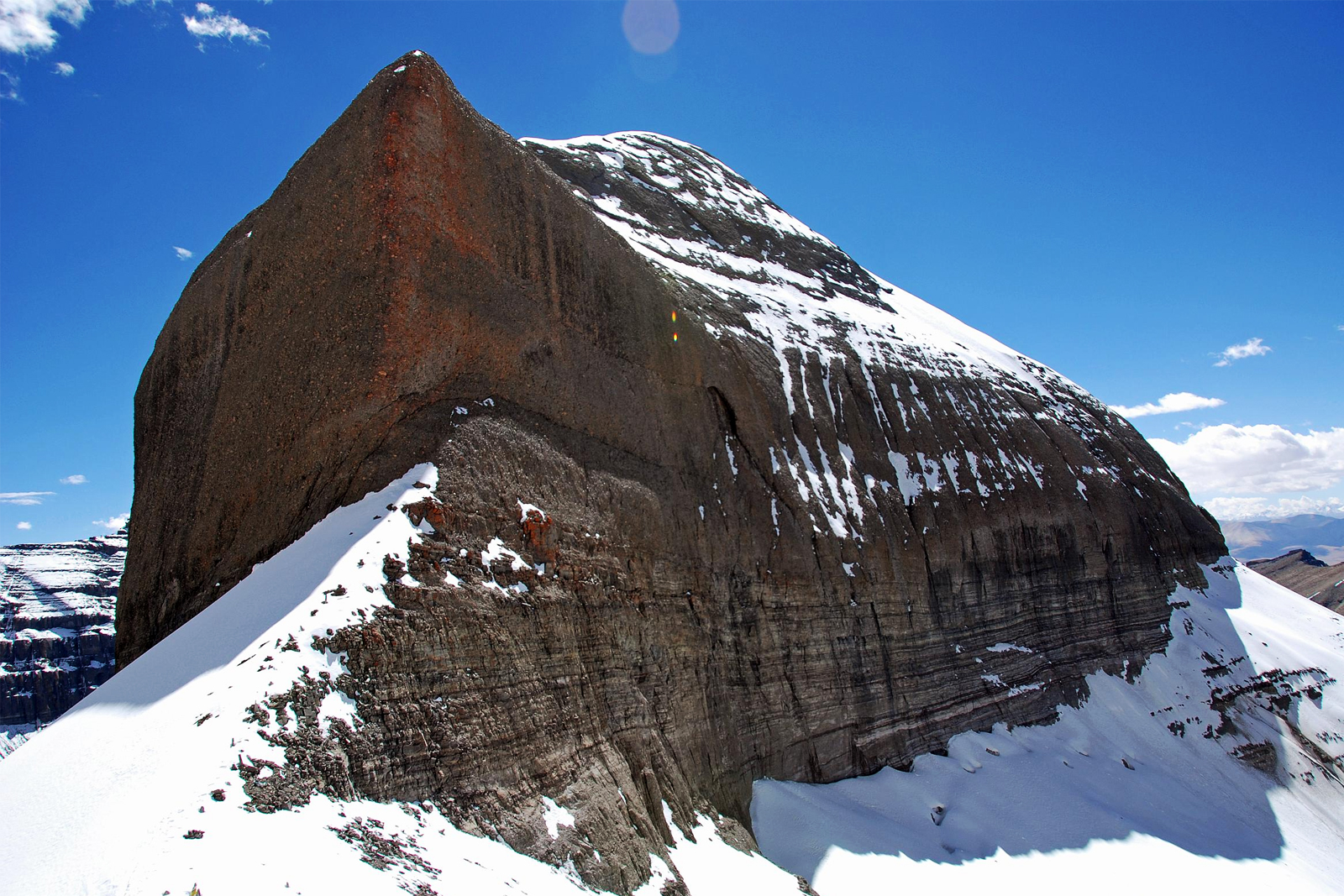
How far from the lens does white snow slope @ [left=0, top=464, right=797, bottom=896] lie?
563 cm

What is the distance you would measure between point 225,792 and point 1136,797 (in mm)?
25258

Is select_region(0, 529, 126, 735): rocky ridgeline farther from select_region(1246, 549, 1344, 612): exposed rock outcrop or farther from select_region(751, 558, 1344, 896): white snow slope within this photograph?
select_region(1246, 549, 1344, 612): exposed rock outcrop

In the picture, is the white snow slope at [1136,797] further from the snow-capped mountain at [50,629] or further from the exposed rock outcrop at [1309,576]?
the snow-capped mountain at [50,629]

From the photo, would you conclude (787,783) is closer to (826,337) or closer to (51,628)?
(826,337)

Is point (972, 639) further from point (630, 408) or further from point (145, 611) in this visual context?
point (145, 611)

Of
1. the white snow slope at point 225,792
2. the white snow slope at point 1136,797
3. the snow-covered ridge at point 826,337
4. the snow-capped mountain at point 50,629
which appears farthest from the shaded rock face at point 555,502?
the snow-capped mountain at point 50,629

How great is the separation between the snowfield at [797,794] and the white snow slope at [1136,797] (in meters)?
0.07

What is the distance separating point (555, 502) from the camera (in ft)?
43.4

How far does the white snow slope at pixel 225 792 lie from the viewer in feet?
18.5

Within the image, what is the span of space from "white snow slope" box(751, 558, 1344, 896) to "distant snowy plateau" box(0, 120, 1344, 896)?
9 centimetres

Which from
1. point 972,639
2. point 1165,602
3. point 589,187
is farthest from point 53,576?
point 1165,602

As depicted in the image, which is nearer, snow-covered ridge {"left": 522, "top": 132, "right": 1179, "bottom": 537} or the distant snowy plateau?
the distant snowy plateau

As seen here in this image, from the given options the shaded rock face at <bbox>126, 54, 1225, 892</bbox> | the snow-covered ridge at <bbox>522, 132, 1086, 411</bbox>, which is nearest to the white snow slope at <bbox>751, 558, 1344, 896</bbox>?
the shaded rock face at <bbox>126, 54, 1225, 892</bbox>

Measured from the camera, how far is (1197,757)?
2673 centimetres
